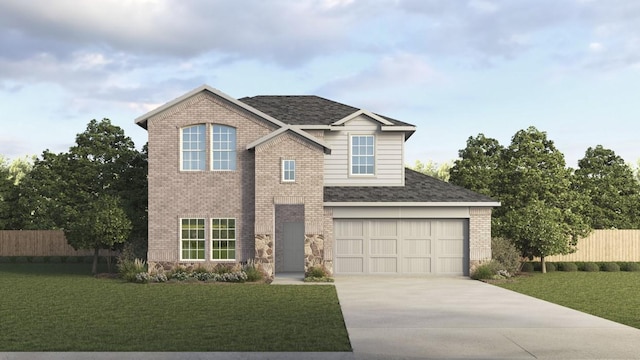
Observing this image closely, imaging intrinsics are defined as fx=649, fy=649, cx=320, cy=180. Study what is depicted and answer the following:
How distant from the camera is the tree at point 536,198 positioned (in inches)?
1245

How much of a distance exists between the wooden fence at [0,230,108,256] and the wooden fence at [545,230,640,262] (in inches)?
1168

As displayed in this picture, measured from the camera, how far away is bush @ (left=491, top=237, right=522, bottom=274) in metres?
28.2

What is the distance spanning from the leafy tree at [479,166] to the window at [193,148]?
52.3ft

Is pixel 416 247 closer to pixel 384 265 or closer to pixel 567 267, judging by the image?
pixel 384 265

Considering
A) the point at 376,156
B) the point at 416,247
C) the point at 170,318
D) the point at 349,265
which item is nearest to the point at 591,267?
the point at 416,247

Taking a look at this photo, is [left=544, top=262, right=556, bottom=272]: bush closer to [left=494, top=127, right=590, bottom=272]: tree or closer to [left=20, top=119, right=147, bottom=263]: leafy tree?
[left=494, top=127, right=590, bottom=272]: tree

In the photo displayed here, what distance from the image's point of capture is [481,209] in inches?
1078

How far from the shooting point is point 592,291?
2294cm

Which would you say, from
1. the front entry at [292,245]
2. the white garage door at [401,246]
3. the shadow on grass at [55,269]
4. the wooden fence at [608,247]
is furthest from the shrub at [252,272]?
the wooden fence at [608,247]

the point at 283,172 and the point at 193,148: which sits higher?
the point at 193,148

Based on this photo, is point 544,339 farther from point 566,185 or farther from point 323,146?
point 566,185

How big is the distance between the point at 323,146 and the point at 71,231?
12991 millimetres

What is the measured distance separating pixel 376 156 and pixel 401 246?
4.44 meters

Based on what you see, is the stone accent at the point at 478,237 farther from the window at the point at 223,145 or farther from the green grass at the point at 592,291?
the window at the point at 223,145
